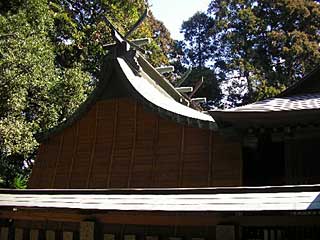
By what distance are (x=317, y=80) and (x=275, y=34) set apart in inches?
758

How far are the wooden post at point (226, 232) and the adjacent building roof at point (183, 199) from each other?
0.45m

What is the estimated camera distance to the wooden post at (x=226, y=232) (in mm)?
6320

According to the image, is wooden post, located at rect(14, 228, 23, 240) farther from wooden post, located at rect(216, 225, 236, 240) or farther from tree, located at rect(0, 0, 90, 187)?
wooden post, located at rect(216, 225, 236, 240)

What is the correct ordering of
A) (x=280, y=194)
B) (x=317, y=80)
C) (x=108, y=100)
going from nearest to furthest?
1. (x=280, y=194)
2. (x=317, y=80)
3. (x=108, y=100)

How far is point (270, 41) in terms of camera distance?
94.9 ft

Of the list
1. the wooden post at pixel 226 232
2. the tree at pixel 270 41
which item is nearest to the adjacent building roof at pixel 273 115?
the wooden post at pixel 226 232

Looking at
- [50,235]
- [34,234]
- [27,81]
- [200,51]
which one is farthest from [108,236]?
[200,51]

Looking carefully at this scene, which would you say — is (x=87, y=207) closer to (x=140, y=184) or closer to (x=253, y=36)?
(x=140, y=184)

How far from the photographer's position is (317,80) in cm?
1017

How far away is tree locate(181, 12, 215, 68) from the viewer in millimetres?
36469

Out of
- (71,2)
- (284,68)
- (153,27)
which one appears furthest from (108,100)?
(284,68)

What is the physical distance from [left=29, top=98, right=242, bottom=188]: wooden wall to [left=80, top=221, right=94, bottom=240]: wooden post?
2.36 meters

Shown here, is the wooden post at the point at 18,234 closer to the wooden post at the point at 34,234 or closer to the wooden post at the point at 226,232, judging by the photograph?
the wooden post at the point at 34,234

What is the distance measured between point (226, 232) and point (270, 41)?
24.6 metres
